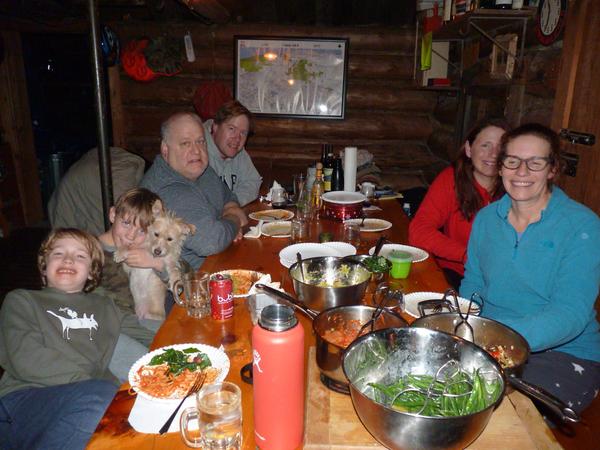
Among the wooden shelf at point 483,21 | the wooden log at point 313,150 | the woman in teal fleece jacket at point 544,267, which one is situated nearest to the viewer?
the woman in teal fleece jacket at point 544,267

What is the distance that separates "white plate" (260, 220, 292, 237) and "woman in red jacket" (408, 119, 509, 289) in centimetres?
82

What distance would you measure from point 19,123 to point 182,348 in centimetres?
638

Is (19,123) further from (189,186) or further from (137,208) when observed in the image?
Result: (137,208)

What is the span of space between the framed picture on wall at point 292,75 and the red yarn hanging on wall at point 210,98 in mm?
384

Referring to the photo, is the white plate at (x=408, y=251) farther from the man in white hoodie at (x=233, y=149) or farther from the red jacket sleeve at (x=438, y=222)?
the man in white hoodie at (x=233, y=149)

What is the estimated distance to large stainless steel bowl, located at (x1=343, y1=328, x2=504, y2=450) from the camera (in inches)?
37.7

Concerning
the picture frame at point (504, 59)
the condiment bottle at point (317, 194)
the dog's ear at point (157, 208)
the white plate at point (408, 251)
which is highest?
the picture frame at point (504, 59)

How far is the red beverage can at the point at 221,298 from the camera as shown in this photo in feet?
5.84

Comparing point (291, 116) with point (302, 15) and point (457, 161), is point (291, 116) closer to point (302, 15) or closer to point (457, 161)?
point (302, 15)

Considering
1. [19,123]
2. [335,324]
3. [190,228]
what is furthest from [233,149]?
[19,123]

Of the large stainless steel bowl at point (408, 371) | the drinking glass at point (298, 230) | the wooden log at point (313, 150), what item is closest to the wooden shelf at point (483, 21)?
the drinking glass at point (298, 230)

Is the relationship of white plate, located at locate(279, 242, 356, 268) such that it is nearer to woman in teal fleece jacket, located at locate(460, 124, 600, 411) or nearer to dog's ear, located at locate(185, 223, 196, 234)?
dog's ear, located at locate(185, 223, 196, 234)

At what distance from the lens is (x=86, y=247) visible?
2.16 metres

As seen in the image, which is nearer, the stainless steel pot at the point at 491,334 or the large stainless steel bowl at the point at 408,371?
the large stainless steel bowl at the point at 408,371
